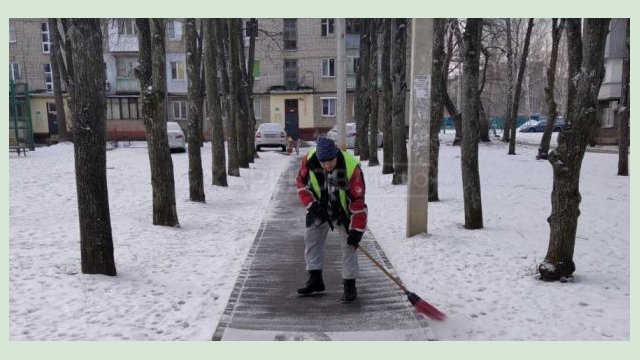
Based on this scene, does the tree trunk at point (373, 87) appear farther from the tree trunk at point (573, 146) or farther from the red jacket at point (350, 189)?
the red jacket at point (350, 189)

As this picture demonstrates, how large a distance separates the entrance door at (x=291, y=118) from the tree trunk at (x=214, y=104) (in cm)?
2415

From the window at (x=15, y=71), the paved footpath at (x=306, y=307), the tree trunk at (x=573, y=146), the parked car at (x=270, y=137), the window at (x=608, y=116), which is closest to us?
the paved footpath at (x=306, y=307)

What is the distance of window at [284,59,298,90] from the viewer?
35594 mm

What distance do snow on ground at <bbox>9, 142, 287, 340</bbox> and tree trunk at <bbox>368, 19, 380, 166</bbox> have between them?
6.79 m

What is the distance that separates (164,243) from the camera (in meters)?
6.40

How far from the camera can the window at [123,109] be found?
35.4 m

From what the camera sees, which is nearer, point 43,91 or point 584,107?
point 584,107

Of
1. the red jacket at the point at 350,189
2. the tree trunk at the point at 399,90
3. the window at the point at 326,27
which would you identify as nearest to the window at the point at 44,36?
the window at the point at 326,27

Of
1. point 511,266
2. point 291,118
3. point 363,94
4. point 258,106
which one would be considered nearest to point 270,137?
point 363,94

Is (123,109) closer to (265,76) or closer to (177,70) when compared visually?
(177,70)

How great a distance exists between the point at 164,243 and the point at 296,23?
1236 inches

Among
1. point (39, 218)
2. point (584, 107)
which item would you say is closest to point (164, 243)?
point (39, 218)

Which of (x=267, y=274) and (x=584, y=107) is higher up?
(x=584, y=107)

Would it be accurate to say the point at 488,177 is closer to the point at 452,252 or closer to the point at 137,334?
the point at 452,252
